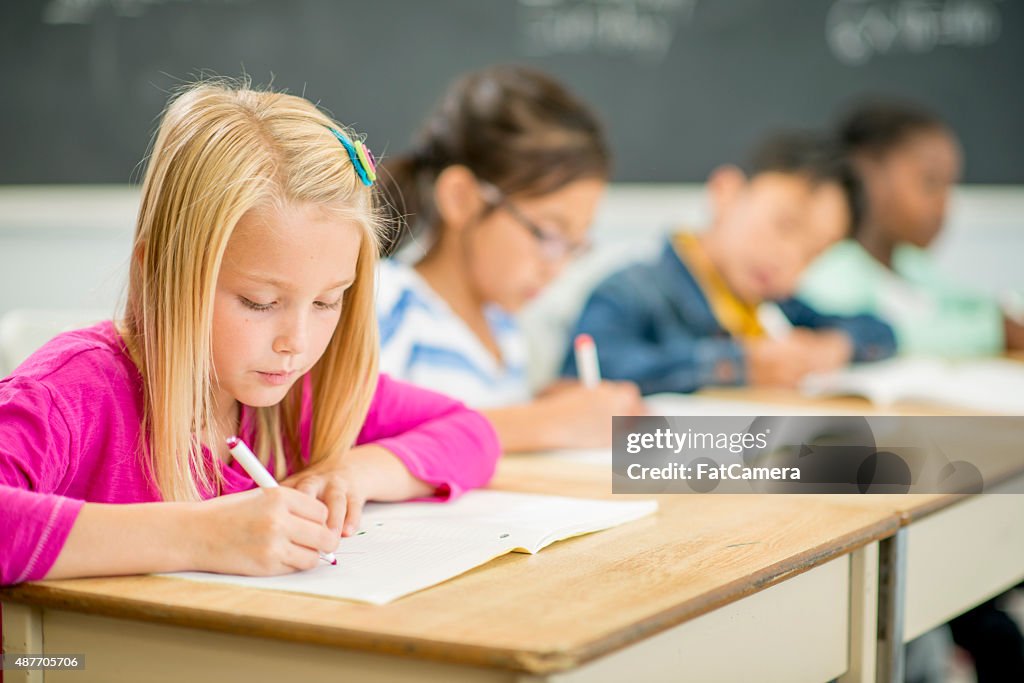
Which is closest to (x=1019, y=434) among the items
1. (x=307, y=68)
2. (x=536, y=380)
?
(x=536, y=380)

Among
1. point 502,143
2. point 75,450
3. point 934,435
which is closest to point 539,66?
point 502,143

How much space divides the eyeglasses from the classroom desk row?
683mm

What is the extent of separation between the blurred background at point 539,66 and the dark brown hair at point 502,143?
4.44ft

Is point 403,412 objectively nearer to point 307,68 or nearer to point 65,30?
point 307,68

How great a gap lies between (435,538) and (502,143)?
37.0 inches

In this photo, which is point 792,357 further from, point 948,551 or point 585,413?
point 948,551

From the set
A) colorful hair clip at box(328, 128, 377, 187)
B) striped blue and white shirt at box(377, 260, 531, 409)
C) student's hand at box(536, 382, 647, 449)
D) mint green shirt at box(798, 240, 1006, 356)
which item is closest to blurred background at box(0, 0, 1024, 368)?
mint green shirt at box(798, 240, 1006, 356)

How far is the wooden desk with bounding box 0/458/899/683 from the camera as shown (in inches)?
27.5

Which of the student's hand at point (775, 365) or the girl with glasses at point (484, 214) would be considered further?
the student's hand at point (775, 365)

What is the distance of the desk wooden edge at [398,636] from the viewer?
66 centimetres

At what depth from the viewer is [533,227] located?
174 centimetres

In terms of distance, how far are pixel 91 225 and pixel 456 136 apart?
178 centimetres

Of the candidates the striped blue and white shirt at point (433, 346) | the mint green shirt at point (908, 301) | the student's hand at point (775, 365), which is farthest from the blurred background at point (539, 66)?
the striped blue and white shirt at point (433, 346)

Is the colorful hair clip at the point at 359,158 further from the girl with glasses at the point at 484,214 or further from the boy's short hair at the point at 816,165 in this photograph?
the boy's short hair at the point at 816,165
